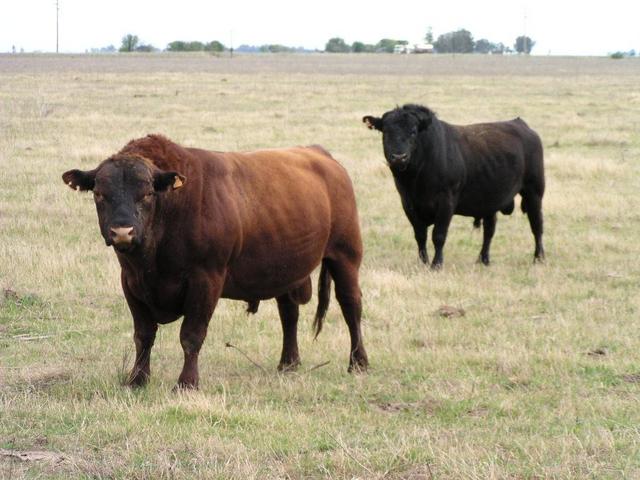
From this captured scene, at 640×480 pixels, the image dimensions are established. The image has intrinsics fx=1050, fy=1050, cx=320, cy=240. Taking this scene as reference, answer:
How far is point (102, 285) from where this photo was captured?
988 cm

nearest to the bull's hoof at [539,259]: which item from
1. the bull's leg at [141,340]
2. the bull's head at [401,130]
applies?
the bull's head at [401,130]

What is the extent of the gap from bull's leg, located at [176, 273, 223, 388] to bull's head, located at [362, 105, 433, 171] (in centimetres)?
533

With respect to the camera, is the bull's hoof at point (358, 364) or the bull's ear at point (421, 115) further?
the bull's ear at point (421, 115)

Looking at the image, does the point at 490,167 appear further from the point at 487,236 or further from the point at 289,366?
the point at 289,366

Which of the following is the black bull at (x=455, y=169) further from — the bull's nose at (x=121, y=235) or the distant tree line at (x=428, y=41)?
the distant tree line at (x=428, y=41)

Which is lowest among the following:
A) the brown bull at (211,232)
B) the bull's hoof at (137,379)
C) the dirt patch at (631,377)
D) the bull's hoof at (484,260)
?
the bull's hoof at (484,260)

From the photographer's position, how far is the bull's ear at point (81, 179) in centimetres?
616

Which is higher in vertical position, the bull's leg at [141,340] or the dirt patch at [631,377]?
→ the bull's leg at [141,340]

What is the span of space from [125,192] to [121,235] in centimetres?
30

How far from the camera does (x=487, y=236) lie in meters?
12.4

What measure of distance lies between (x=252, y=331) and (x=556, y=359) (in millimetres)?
2479

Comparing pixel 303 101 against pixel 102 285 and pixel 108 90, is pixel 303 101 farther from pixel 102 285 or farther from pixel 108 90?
pixel 102 285

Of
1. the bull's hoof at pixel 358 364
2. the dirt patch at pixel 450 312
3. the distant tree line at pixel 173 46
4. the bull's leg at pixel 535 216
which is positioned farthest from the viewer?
the distant tree line at pixel 173 46

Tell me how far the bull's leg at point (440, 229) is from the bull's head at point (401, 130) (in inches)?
27.9
